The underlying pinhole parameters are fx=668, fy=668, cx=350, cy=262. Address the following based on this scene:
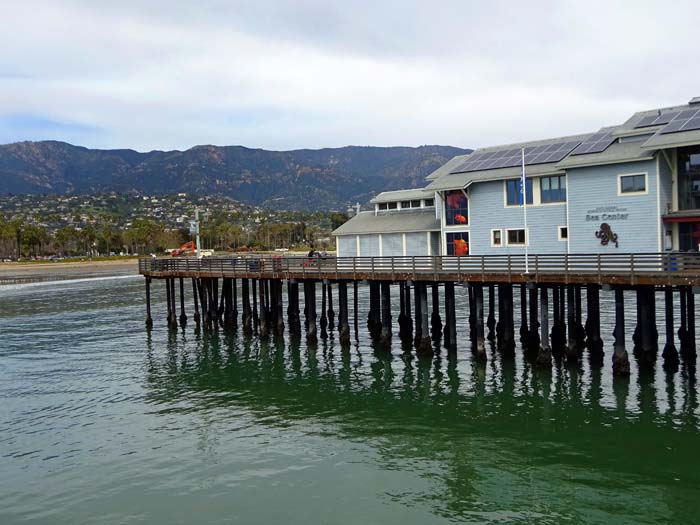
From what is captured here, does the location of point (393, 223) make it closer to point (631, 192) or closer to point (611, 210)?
Result: point (611, 210)

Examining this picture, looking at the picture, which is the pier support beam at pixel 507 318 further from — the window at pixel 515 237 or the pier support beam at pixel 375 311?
the pier support beam at pixel 375 311

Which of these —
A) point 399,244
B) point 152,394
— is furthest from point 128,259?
point 152,394

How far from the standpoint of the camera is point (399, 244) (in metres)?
40.8

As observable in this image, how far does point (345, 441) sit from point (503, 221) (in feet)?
57.7

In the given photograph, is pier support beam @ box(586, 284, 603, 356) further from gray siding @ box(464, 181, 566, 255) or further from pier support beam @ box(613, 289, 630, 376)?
pier support beam @ box(613, 289, 630, 376)

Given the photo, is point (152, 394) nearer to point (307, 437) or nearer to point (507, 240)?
point (307, 437)

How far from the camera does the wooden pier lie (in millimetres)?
24328

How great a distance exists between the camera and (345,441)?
65.3ft

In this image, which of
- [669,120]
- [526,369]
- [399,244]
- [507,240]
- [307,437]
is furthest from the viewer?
[399,244]

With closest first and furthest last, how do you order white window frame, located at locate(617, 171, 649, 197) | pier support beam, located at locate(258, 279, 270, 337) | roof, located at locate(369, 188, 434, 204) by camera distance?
white window frame, located at locate(617, 171, 649, 197) → pier support beam, located at locate(258, 279, 270, 337) → roof, located at locate(369, 188, 434, 204)

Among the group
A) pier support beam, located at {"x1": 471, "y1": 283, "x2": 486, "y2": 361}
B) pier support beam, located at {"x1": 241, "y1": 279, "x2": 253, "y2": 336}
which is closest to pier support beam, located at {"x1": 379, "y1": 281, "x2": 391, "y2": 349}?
pier support beam, located at {"x1": 471, "y1": 283, "x2": 486, "y2": 361}

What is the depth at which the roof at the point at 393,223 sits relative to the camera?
40281 millimetres

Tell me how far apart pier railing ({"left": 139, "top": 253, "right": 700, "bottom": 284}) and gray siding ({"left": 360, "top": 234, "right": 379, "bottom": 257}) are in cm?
689

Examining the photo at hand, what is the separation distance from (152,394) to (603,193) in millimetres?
20800
